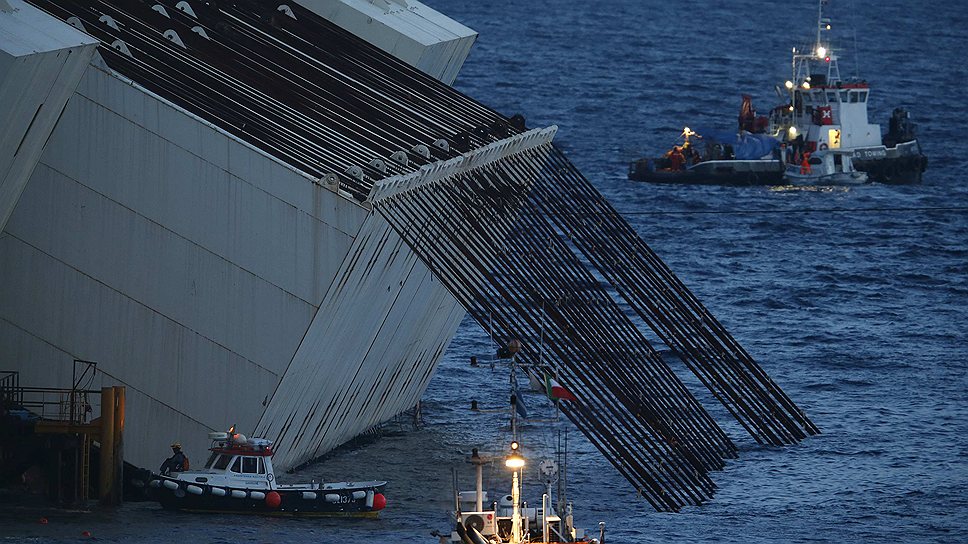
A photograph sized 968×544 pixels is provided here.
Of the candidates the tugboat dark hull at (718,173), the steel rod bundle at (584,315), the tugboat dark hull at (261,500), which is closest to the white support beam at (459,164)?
the steel rod bundle at (584,315)

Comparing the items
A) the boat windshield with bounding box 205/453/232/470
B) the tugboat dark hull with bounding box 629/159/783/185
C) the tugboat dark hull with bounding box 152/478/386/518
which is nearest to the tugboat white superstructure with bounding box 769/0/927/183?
the tugboat dark hull with bounding box 629/159/783/185

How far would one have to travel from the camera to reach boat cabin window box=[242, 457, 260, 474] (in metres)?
53.5

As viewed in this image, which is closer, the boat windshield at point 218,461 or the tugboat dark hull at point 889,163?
the boat windshield at point 218,461

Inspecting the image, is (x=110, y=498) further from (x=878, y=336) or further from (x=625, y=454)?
(x=878, y=336)

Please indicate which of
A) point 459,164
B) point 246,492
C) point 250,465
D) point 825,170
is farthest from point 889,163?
point 250,465

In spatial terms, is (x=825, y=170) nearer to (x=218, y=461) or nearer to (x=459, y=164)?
(x=459, y=164)

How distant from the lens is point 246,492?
54.3 metres

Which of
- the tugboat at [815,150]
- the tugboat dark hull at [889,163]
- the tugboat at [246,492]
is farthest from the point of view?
the tugboat dark hull at [889,163]

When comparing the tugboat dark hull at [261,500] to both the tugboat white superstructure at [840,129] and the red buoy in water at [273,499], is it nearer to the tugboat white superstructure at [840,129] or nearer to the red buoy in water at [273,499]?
the red buoy in water at [273,499]

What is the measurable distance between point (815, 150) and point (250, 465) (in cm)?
8358

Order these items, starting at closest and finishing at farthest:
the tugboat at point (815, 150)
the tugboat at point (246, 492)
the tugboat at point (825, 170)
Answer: the tugboat at point (246, 492) < the tugboat at point (815, 150) < the tugboat at point (825, 170)

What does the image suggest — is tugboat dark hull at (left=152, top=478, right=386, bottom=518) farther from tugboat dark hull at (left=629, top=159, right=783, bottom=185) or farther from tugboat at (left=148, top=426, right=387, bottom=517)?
tugboat dark hull at (left=629, top=159, right=783, bottom=185)

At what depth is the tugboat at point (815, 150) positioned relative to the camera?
130250 millimetres

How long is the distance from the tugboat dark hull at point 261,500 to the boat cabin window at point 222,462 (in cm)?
56
